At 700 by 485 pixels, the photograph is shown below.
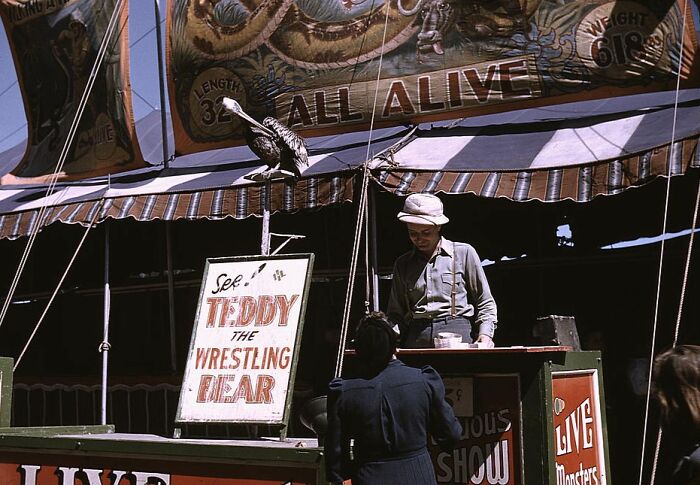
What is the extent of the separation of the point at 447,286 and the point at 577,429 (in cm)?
103

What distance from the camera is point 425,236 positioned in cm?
498

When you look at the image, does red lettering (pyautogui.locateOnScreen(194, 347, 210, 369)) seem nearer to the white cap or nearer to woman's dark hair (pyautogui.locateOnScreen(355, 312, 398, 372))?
the white cap

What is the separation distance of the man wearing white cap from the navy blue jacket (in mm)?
1198

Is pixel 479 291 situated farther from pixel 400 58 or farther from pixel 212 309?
pixel 400 58

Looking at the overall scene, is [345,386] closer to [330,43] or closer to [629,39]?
[629,39]

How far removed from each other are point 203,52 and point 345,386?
599 centimetres

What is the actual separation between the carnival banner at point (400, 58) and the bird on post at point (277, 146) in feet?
5.01

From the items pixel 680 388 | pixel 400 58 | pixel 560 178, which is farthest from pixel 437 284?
pixel 400 58

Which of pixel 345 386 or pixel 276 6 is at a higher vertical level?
pixel 276 6

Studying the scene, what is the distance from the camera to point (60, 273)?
36.2 ft

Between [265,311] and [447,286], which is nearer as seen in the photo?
[447,286]

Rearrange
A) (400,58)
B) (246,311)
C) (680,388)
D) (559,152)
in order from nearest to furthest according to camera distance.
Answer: (680,388), (246,311), (559,152), (400,58)

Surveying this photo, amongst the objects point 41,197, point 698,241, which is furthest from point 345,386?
point 41,197

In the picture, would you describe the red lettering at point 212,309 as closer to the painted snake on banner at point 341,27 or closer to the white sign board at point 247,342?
the white sign board at point 247,342
